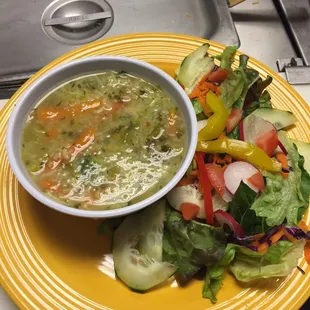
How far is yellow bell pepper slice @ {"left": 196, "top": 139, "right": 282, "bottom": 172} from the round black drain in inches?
40.0

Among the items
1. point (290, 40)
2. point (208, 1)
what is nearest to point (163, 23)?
point (208, 1)

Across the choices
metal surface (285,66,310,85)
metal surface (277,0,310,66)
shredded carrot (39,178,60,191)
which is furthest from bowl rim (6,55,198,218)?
metal surface (277,0,310,66)

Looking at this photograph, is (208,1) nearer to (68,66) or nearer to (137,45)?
(137,45)

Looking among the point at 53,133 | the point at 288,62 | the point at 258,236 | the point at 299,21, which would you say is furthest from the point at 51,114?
the point at 299,21

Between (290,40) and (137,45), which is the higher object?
(137,45)

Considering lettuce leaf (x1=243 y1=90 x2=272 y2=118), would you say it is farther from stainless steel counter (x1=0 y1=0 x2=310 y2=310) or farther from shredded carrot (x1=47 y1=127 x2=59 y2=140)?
shredded carrot (x1=47 y1=127 x2=59 y2=140)

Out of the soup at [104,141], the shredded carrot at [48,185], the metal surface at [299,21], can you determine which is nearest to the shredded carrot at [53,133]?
the soup at [104,141]

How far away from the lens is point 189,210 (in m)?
1.36

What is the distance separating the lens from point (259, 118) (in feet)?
4.87

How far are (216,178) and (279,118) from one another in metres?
0.31

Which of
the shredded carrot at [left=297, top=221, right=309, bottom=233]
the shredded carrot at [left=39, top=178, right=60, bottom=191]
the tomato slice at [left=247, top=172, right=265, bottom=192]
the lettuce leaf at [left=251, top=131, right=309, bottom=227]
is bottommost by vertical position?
the shredded carrot at [left=297, top=221, right=309, bottom=233]

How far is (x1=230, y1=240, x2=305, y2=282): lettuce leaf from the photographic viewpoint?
1268mm

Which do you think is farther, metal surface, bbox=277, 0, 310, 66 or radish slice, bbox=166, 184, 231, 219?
metal surface, bbox=277, 0, 310, 66

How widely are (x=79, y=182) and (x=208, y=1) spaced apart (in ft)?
4.43
